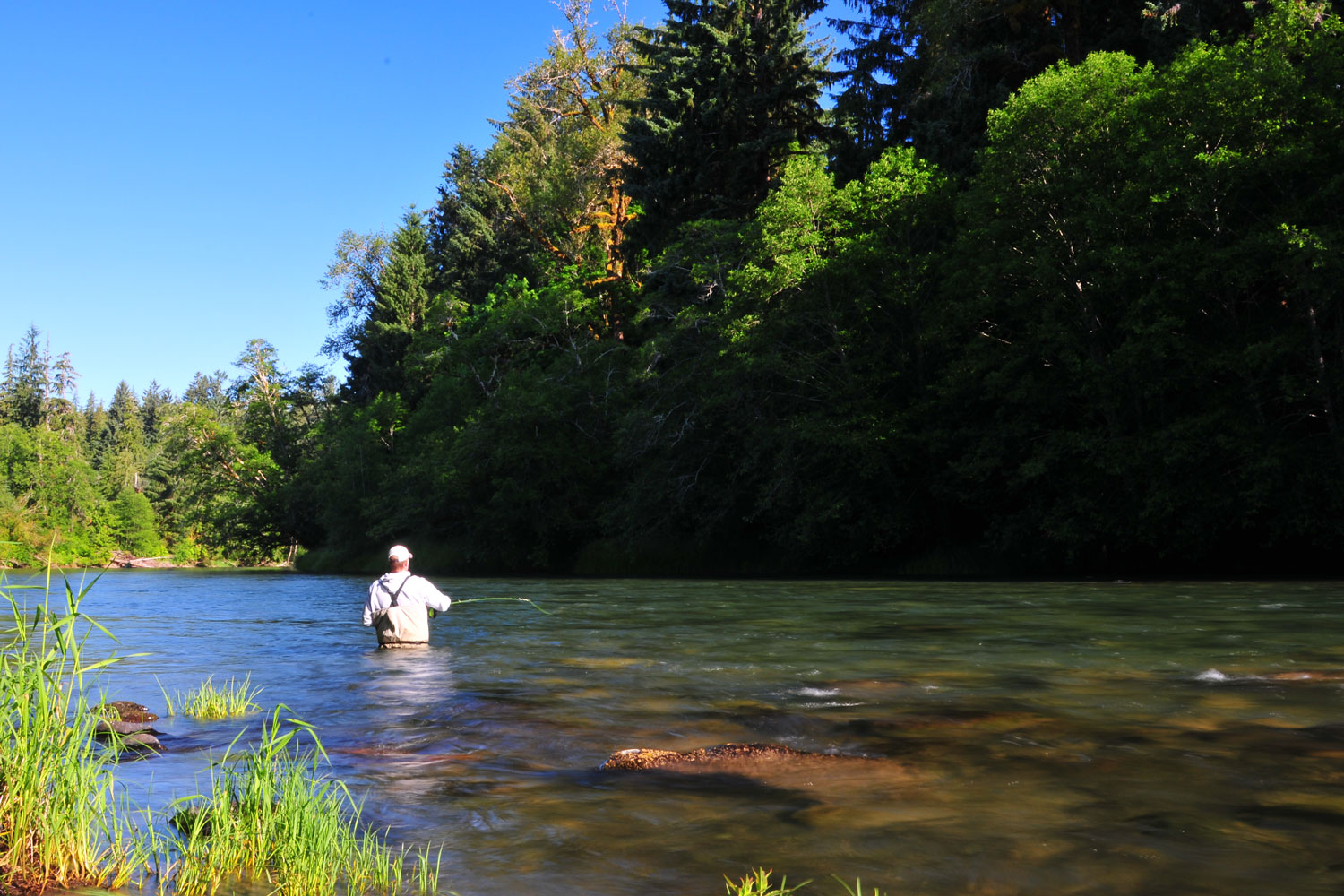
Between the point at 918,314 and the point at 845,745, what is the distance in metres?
26.5

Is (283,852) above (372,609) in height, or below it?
below

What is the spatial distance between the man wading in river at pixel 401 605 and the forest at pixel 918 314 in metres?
5.12

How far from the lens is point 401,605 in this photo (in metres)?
Result: 13.7

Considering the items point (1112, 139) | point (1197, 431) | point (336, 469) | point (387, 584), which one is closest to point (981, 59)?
point (1112, 139)

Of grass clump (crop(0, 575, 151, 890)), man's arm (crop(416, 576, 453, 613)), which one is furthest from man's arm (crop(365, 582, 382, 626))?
grass clump (crop(0, 575, 151, 890))

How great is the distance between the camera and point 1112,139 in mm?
27406

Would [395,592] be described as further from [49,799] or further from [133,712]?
[49,799]

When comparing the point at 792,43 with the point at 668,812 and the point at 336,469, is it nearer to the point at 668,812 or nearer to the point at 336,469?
the point at 336,469

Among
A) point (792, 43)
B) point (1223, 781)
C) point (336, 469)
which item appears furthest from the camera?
point (336, 469)

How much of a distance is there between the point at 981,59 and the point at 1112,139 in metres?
8.91

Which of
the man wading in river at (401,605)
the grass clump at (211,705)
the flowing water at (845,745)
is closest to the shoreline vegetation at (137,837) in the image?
the flowing water at (845,745)

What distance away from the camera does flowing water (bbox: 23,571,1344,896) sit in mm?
5020

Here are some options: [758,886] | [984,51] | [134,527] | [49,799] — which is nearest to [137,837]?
[49,799]

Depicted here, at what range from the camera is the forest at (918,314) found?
25.5m
